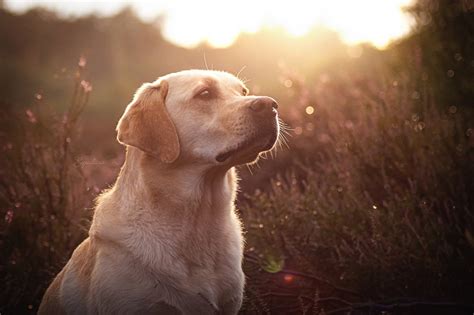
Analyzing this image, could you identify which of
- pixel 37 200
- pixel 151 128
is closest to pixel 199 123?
pixel 151 128

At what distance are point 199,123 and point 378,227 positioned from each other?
1.45 m

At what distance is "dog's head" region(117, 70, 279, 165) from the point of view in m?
3.29

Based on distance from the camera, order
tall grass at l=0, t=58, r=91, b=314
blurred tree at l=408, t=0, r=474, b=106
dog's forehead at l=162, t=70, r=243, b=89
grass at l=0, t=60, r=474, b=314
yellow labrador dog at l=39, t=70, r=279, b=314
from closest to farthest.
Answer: yellow labrador dog at l=39, t=70, r=279, b=314
dog's forehead at l=162, t=70, r=243, b=89
grass at l=0, t=60, r=474, b=314
tall grass at l=0, t=58, r=91, b=314
blurred tree at l=408, t=0, r=474, b=106

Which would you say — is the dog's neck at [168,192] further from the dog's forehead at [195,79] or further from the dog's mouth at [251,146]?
the dog's forehead at [195,79]

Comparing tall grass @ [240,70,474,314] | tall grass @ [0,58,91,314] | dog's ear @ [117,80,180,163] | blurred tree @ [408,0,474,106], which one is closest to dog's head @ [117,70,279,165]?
dog's ear @ [117,80,180,163]

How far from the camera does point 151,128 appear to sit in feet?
11.0

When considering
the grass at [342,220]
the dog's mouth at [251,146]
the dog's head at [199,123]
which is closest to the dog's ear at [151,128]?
the dog's head at [199,123]

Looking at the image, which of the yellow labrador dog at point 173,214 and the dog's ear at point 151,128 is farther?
the dog's ear at point 151,128

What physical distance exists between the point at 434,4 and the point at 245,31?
15655mm

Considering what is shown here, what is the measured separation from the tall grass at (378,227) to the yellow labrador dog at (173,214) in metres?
0.52

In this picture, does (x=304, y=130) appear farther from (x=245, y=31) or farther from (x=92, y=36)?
(x=92, y=36)

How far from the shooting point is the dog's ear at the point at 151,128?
3281 millimetres

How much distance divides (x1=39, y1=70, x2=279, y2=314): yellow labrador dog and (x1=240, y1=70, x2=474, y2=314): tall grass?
1.72 feet

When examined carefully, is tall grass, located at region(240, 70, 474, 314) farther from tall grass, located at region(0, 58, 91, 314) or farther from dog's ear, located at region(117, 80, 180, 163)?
tall grass, located at region(0, 58, 91, 314)
